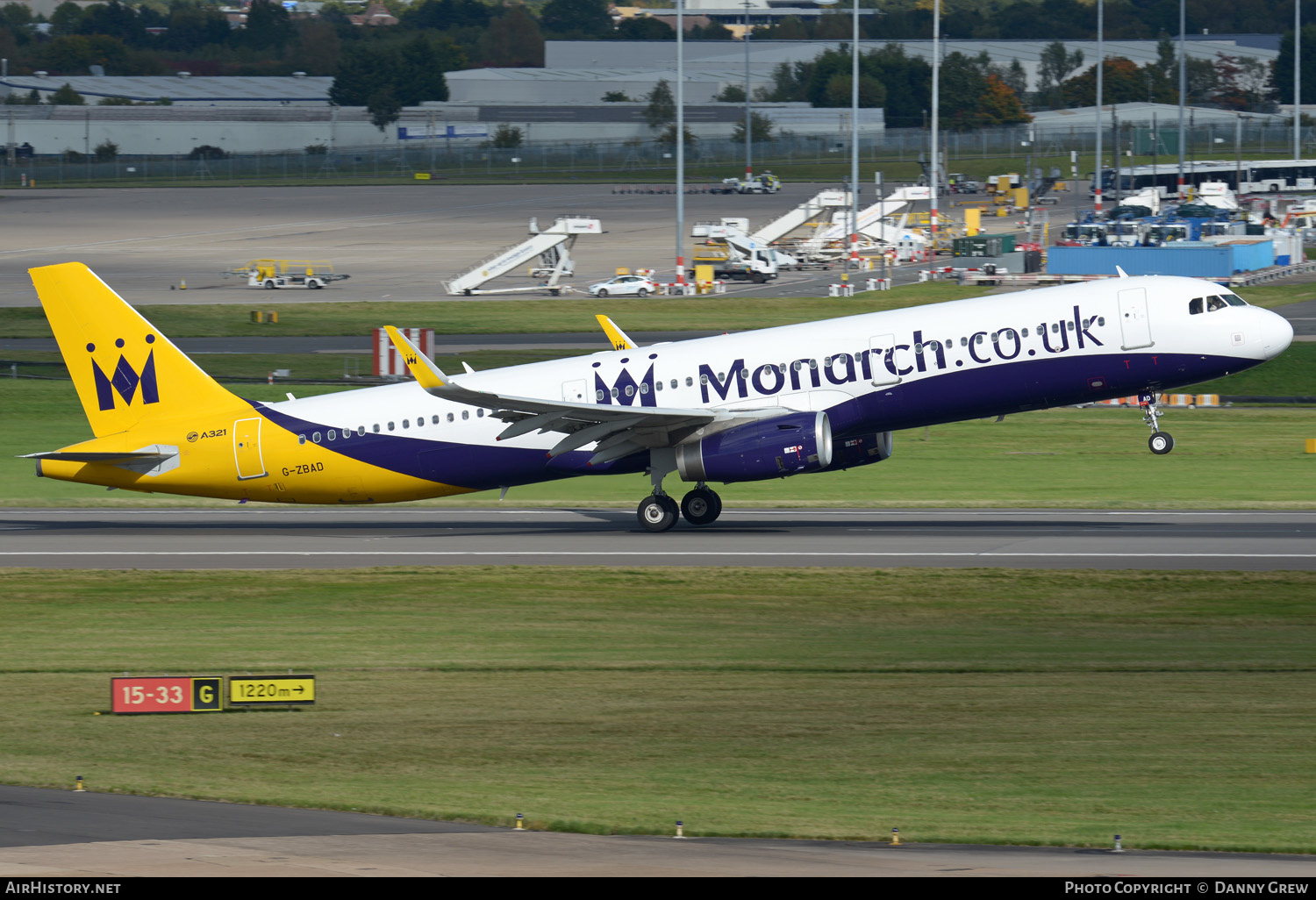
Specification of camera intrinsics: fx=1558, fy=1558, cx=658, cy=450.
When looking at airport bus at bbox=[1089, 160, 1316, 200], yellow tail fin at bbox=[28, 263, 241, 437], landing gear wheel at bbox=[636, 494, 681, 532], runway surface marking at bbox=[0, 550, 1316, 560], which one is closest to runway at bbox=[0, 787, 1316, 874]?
runway surface marking at bbox=[0, 550, 1316, 560]

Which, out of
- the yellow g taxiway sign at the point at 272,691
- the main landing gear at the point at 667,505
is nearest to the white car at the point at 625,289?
the main landing gear at the point at 667,505

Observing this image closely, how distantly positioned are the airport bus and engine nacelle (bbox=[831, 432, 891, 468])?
472ft

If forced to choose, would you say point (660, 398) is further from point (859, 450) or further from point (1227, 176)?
point (1227, 176)

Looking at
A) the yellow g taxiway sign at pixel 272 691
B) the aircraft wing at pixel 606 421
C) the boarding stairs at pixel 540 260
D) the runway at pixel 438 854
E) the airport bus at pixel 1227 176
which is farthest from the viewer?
the airport bus at pixel 1227 176

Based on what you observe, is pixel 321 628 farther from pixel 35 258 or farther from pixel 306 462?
pixel 35 258

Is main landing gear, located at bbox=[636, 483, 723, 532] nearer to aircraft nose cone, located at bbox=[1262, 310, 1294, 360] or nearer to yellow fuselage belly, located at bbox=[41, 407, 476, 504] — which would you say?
yellow fuselage belly, located at bbox=[41, 407, 476, 504]

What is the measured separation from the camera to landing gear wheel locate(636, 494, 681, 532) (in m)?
43.6

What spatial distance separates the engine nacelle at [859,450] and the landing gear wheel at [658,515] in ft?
15.6

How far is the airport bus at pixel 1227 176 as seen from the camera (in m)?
184

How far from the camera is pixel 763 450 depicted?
4000cm

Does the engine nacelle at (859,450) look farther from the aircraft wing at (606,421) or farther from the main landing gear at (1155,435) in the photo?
the main landing gear at (1155,435)

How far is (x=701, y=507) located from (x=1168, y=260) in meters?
81.1

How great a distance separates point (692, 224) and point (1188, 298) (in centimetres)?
11825

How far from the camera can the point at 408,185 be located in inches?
7662
